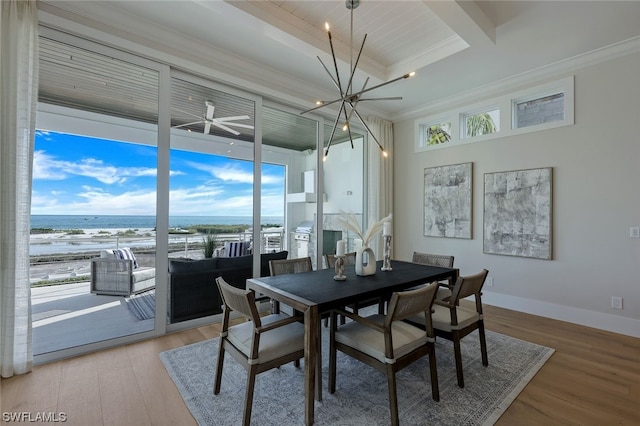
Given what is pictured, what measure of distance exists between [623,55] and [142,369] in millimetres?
5753

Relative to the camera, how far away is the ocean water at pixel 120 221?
2850 millimetres

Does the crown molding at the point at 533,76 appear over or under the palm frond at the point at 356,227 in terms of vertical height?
over

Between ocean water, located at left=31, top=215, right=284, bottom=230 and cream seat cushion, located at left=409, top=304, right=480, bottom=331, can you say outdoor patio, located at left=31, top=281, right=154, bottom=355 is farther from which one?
cream seat cushion, located at left=409, top=304, right=480, bottom=331

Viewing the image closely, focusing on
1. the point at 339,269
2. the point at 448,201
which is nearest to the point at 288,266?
the point at 339,269

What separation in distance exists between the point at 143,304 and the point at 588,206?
5495 mm

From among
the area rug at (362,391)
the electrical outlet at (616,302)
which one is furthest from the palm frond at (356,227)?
the electrical outlet at (616,302)

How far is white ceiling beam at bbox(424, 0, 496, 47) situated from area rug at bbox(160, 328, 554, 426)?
10.1 feet

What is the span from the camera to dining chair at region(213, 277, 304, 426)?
1729 mm

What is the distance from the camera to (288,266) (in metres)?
2.93

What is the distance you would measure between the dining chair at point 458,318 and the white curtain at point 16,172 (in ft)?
10.3

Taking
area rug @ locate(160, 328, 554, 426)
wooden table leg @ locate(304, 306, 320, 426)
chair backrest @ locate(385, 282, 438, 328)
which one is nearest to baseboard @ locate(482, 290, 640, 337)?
area rug @ locate(160, 328, 554, 426)

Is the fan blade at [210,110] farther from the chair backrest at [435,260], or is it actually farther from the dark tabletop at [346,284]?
the chair backrest at [435,260]

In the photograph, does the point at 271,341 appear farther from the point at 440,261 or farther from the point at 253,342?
the point at 440,261

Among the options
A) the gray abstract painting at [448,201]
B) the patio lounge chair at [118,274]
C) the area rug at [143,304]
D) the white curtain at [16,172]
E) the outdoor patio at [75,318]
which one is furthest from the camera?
the gray abstract painting at [448,201]
